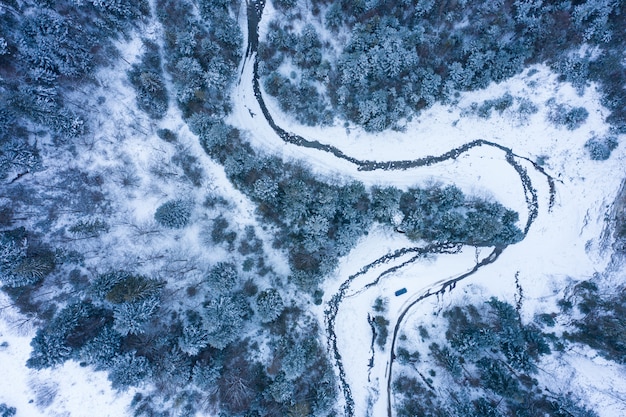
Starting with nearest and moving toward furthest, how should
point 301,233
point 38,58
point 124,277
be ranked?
1. point 38,58
2. point 124,277
3. point 301,233

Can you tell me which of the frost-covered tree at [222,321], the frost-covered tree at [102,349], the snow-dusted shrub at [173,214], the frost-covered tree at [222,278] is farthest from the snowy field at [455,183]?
the frost-covered tree at [102,349]

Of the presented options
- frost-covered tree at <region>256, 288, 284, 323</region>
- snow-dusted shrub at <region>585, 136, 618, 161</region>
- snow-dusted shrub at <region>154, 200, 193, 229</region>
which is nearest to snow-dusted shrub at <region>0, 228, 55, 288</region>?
snow-dusted shrub at <region>154, 200, 193, 229</region>

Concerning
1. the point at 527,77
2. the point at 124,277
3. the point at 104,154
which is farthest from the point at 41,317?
the point at 527,77

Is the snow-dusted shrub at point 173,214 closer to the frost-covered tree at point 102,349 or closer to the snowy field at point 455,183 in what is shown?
the snowy field at point 455,183

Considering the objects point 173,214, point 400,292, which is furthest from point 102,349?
point 400,292

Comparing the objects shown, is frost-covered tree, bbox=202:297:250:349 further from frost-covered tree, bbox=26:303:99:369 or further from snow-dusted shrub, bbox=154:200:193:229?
frost-covered tree, bbox=26:303:99:369

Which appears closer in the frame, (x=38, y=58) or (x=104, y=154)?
(x=38, y=58)

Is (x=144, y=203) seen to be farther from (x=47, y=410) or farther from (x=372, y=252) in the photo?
(x=372, y=252)
